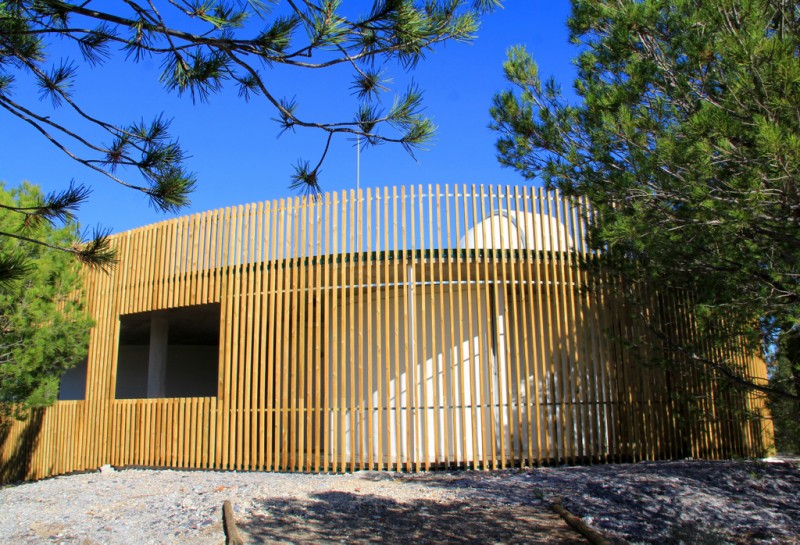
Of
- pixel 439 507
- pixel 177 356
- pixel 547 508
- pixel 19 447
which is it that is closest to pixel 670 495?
pixel 547 508

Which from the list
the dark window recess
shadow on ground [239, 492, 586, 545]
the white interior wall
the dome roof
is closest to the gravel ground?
shadow on ground [239, 492, 586, 545]

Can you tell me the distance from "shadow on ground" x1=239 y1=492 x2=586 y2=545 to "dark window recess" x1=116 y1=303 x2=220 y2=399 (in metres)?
7.43

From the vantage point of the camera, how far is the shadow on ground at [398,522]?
5.98 m

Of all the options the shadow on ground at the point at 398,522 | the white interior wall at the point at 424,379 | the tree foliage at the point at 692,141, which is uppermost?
the tree foliage at the point at 692,141

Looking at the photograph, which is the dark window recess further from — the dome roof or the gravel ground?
the dome roof

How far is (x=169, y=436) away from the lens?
10.9 meters

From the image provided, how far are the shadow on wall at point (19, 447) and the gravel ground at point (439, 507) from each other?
4122 mm

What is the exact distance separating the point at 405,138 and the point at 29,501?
27.1 feet

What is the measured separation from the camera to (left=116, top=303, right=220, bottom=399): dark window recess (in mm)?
15031

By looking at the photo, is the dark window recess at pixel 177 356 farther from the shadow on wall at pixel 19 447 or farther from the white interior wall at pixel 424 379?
the white interior wall at pixel 424 379

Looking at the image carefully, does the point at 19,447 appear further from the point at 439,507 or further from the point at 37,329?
the point at 439,507

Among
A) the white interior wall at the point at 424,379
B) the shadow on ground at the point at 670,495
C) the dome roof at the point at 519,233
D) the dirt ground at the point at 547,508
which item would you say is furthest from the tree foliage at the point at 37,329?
the shadow on ground at the point at 670,495

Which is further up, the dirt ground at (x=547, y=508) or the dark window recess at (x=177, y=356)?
the dark window recess at (x=177, y=356)

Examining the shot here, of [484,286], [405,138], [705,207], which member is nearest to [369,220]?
[484,286]
